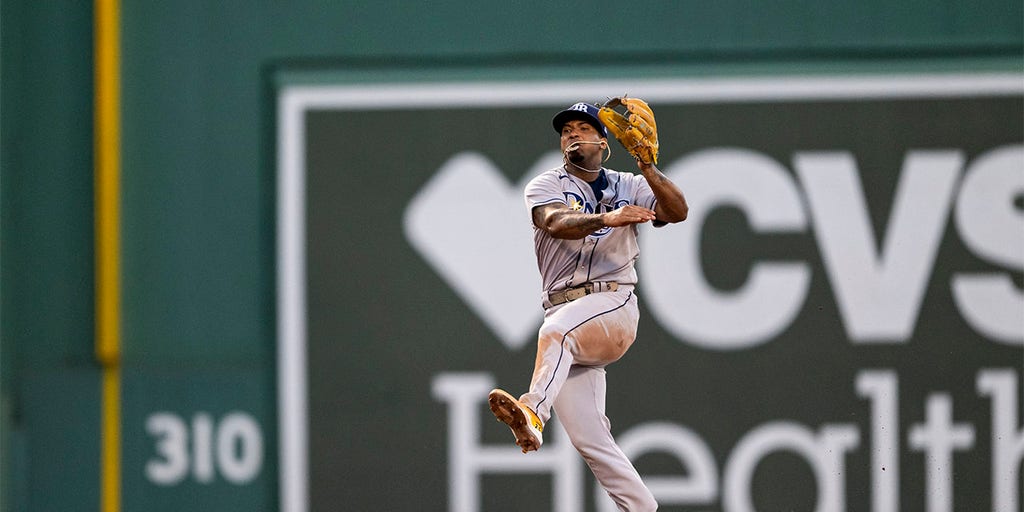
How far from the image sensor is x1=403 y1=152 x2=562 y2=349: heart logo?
396 inches

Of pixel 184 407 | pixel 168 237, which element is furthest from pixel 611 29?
pixel 184 407

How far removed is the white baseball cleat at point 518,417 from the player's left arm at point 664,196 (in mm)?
909

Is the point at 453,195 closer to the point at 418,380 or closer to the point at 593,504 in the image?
the point at 418,380

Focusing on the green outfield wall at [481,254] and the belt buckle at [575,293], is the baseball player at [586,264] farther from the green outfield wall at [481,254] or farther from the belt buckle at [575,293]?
the green outfield wall at [481,254]

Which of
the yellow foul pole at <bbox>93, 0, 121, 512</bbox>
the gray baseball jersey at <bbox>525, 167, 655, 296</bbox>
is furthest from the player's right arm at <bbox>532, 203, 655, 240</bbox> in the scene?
the yellow foul pole at <bbox>93, 0, 121, 512</bbox>

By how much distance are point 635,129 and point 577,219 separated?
0.41 m

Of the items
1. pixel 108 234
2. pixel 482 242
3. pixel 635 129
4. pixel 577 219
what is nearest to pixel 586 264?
pixel 577 219

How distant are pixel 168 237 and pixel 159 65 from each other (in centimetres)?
139

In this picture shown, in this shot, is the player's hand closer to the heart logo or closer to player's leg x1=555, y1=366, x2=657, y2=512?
player's leg x1=555, y1=366, x2=657, y2=512

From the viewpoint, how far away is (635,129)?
15.6ft

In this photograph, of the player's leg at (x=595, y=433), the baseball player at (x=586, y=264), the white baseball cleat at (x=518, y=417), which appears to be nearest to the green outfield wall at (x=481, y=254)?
the player's leg at (x=595, y=433)

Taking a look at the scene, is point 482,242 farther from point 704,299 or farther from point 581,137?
point 581,137

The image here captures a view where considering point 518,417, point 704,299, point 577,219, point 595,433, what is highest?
point 577,219

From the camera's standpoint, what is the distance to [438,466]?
1007 centimetres
